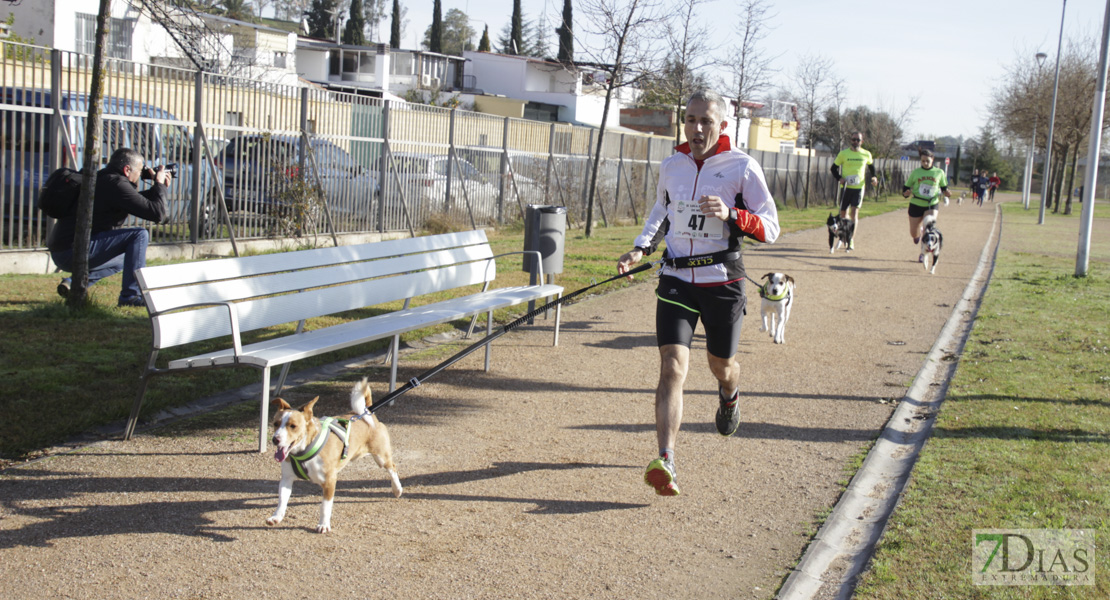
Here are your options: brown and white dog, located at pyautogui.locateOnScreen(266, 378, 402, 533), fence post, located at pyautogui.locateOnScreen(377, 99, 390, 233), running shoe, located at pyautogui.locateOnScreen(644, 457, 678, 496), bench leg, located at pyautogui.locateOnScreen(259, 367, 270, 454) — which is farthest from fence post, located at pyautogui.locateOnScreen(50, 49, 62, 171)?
running shoe, located at pyautogui.locateOnScreen(644, 457, 678, 496)

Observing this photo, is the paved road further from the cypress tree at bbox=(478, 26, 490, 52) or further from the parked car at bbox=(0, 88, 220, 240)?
the cypress tree at bbox=(478, 26, 490, 52)

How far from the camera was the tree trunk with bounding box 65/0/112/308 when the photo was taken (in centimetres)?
→ 822

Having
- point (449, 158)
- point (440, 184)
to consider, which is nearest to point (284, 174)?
point (440, 184)

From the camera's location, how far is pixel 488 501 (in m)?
4.98

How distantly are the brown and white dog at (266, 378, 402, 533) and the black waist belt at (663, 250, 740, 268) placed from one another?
181 cm

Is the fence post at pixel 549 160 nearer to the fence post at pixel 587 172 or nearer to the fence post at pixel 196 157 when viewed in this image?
the fence post at pixel 587 172

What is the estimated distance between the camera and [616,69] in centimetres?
1920

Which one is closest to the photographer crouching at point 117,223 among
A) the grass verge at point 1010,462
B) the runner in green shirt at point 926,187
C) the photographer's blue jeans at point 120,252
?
the photographer's blue jeans at point 120,252

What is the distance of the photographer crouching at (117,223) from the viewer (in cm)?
891

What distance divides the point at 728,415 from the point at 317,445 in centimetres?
254

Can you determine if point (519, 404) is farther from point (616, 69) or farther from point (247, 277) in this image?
point (616, 69)

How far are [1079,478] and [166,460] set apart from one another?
5.10 m

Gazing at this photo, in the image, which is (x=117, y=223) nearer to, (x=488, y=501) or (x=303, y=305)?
(x=303, y=305)

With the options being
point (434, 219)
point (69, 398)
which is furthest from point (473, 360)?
point (434, 219)
